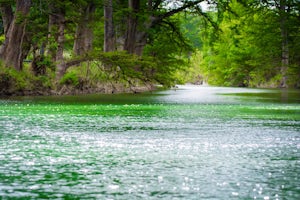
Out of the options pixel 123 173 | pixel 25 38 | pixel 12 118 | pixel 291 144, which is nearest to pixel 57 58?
pixel 25 38

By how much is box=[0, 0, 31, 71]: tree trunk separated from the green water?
1400 cm

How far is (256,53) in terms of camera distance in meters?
67.6

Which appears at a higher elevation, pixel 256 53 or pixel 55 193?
pixel 256 53

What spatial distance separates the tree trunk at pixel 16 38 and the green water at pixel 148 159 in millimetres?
13997

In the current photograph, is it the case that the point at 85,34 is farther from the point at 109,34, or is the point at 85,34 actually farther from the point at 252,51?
the point at 252,51

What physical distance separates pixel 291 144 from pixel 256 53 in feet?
192

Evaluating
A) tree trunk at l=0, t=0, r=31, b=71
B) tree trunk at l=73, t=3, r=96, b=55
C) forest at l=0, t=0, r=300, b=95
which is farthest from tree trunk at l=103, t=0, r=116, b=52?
tree trunk at l=0, t=0, r=31, b=71

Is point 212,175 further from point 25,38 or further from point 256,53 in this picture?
point 256,53

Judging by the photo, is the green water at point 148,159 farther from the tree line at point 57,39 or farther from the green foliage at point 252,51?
the green foliage at point 252,51

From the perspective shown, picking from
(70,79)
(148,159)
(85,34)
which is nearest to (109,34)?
(85,34)

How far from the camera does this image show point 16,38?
27.8m

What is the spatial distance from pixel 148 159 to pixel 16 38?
2075 cm

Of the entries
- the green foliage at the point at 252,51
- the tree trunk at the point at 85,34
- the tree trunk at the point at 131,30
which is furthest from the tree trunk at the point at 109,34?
the green foliage at the point at 252,51

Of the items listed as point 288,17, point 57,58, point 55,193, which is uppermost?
point 288,17
